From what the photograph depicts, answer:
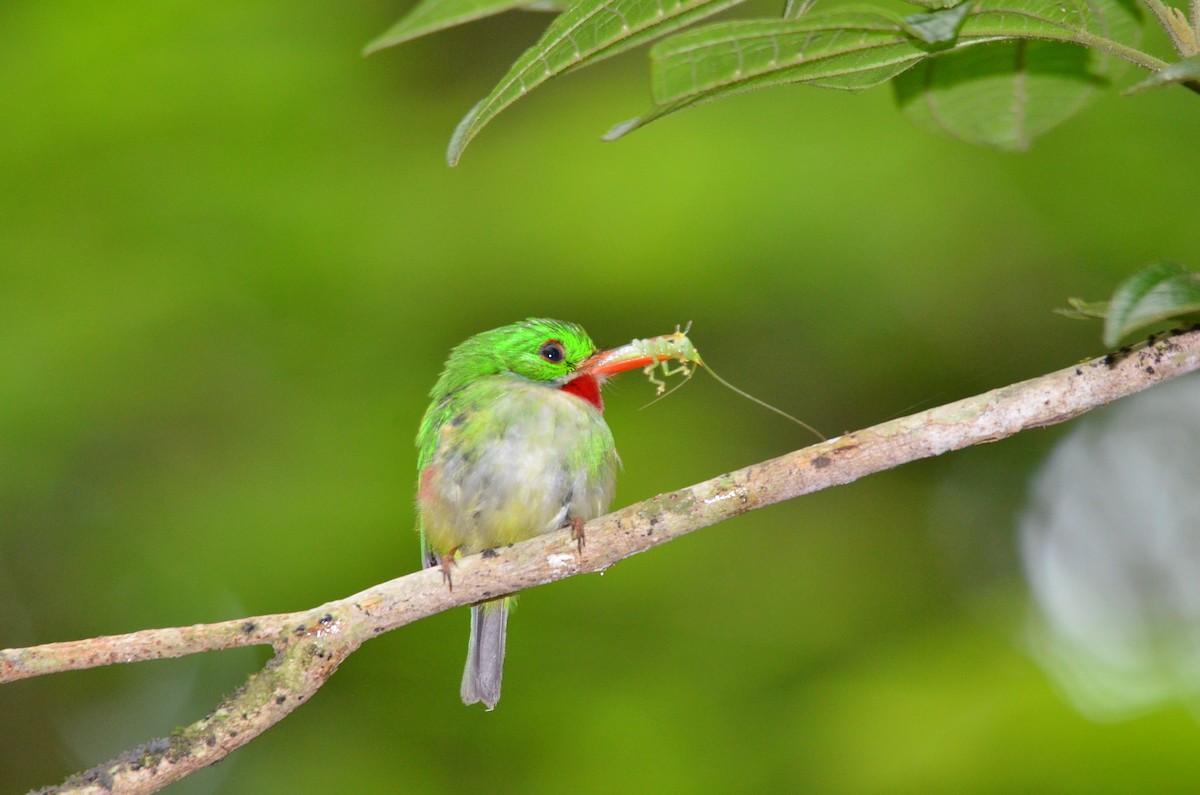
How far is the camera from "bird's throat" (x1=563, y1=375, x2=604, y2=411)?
3203 mm

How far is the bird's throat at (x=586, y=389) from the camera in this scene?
3.20m

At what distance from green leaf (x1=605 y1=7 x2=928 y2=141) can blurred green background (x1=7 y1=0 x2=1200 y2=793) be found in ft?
6.03

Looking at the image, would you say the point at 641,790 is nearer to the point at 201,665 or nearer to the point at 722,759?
the point at 722,759

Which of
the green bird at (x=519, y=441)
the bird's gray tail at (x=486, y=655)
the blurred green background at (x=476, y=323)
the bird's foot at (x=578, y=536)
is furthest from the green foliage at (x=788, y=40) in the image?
the bird's gray tail at (x=486, y=655)

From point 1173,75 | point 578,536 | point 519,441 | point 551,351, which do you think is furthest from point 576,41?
point 551,351

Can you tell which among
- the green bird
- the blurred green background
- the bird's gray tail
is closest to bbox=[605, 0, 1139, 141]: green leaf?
the green bird

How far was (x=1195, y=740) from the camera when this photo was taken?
261cm

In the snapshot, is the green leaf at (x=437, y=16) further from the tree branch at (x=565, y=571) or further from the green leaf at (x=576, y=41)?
the tree branch at (x=565, y=571)

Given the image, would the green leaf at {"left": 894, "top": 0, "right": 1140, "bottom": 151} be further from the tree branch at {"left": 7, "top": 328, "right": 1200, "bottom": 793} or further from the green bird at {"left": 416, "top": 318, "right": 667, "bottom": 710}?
the green bird at {"left": 416, "top": 318, "right": 667, "bottom": 710}

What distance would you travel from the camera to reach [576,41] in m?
1.53

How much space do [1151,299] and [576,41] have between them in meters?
0.78

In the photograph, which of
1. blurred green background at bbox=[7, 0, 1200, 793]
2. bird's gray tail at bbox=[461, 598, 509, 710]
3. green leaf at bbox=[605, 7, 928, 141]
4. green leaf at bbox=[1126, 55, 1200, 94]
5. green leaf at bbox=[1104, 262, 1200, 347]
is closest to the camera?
green leaf at bbox=[1126, 55, 1200, 94]

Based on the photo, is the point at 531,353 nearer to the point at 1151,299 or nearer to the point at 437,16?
the point at 437,16

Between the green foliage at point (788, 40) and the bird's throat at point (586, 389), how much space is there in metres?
1.36
